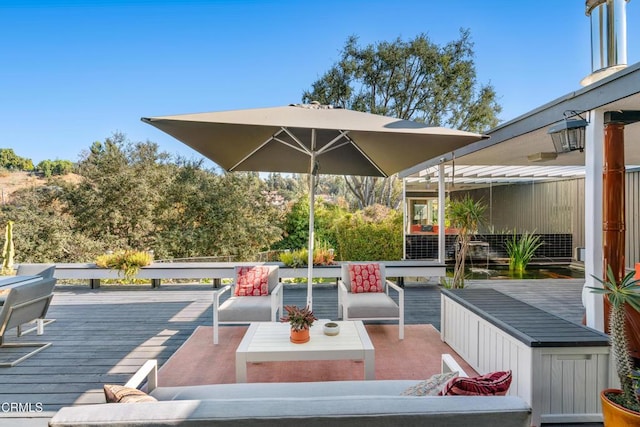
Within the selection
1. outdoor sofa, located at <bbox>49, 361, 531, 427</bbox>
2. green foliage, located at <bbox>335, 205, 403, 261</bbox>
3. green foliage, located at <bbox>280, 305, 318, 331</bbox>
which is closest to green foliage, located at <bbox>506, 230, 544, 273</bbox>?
green foliage, located at <bbox>335, 205, 403, 261</bbox>

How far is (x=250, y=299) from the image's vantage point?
439 cm

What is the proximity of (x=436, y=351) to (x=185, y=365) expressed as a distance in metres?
2.65

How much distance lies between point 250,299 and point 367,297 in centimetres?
149

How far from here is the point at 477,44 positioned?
588 inches

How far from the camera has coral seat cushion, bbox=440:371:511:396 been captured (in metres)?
1.50

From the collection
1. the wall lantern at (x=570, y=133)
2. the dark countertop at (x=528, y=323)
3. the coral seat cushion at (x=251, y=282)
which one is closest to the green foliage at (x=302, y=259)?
the coral seat cushion at (x=251, y=282)

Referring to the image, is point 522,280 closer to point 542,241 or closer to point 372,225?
point 542,241

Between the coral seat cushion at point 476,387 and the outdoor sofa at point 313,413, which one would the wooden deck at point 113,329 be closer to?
the outdoor sofa at point 313,413

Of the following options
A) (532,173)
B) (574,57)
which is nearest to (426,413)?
(532,173)

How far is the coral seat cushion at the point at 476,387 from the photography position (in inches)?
59.1

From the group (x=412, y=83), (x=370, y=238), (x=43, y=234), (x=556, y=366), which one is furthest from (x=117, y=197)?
(x=556, y=366)

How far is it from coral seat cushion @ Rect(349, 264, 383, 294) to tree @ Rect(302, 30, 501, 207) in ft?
35.8

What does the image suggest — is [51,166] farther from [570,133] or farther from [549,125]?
[570,133]

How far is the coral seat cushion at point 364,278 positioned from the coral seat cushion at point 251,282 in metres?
1.19
